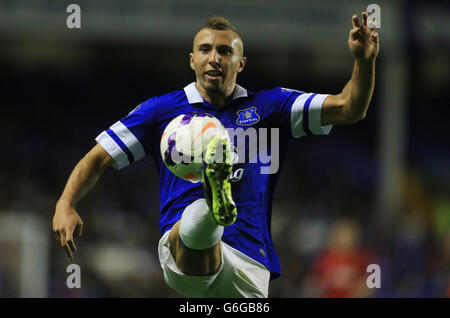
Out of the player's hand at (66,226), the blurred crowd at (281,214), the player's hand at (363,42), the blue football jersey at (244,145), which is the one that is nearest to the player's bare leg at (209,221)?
the blue football jersey at (244,145)

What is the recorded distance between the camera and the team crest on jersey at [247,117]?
4.43m

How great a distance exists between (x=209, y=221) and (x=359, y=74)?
1087 millimetres

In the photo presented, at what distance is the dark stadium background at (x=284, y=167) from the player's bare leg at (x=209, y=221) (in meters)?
4.68

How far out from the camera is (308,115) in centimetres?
433

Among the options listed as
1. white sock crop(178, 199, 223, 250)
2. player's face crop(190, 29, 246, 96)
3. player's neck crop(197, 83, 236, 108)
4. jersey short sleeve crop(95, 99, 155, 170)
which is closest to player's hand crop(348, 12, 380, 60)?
player's face crop(190, 29, 246, 96)

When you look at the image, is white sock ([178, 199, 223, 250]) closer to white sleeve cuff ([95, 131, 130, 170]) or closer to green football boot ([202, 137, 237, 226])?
green football boot ([202, 137, 237, 226])

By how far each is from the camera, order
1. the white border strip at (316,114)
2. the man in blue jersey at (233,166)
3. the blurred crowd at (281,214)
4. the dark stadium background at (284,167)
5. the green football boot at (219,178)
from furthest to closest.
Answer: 1. the dark stadium background at (284,167)
2. the blurred crowd at (281,214)
3. the white border strip at (316,114)
4. the man in blue jersey at (233,166)
5. the green football boot at (219,178)

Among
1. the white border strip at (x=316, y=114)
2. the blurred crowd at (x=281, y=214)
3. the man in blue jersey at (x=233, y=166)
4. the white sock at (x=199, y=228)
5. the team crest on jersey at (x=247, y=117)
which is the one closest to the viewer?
the white sock at (x=199, y=228)

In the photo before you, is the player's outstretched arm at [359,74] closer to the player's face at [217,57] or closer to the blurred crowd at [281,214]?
the player's face at [217,57]

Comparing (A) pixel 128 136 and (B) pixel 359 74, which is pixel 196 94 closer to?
(A) pixel 128 136

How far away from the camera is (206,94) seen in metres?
4.55

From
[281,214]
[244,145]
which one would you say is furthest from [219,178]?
[281,214]

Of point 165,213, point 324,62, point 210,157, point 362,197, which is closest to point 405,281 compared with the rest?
Answer: point 362,197
